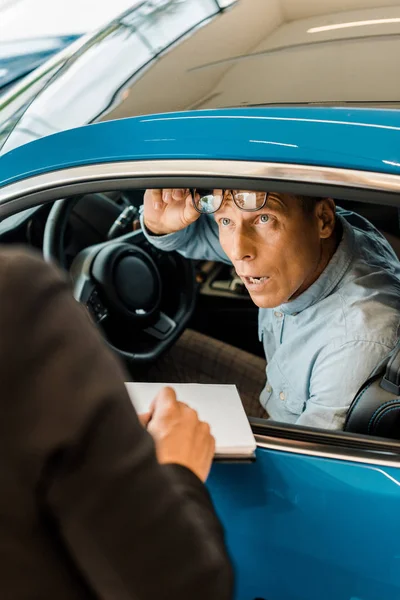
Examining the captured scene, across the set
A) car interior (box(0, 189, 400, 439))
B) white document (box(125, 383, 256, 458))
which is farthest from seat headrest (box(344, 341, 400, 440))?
car interior (box(0, 189, 400, 439))

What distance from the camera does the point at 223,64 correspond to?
1.36 meters

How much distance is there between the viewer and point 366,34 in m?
1.34

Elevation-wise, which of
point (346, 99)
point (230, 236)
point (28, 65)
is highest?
point (28, 65)

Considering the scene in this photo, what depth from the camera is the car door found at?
1.09m

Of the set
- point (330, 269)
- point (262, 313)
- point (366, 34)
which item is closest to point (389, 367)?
point (330, 269)

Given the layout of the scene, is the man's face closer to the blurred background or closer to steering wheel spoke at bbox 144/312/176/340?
steering wheel spoke at bbox 144/312/176/340

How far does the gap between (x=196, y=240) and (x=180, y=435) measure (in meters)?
0.94

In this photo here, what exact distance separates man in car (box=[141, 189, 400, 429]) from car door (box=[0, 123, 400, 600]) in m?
0.14

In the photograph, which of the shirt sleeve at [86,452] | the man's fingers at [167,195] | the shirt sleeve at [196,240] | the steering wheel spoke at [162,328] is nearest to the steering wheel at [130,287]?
A: the steering wheel spoke at [162,328]

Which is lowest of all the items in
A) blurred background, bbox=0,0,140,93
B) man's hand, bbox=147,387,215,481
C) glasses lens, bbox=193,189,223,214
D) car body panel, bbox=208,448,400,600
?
car body panel, bbox=208,448,400,600

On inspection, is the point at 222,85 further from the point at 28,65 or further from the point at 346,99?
the point at 28,65

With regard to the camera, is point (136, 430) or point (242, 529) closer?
point (136, 430)

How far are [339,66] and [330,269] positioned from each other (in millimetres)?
397

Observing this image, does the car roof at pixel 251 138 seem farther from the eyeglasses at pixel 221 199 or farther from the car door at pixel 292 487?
the eyeglasses at pixel 221 199
